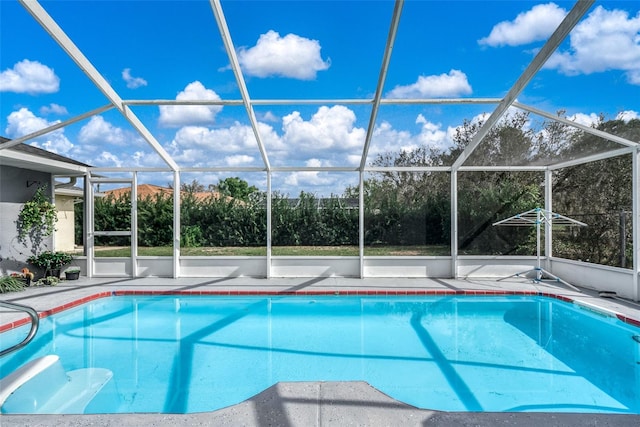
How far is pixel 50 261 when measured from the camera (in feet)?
25.8

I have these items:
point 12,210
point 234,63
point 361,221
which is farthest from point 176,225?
point 234,63

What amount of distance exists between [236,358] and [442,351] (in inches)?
98.1

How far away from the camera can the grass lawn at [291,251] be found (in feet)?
28.3

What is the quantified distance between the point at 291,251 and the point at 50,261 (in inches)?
195

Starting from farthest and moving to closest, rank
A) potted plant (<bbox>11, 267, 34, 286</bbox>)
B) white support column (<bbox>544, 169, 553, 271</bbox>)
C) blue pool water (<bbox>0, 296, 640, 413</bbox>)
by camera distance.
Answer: white support column (<bbox>544, 169, 553, 271</bbox>) → potted plant (<bbox>11, 267, 34, 286</bbox>) → blue pool water (<bbox>0, 296, 640, 413</bbox>)

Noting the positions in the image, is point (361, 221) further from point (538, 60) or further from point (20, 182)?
point (20, 182)

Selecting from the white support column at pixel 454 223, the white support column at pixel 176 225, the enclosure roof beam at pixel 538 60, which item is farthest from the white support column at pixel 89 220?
the enclosure roof beam at pixel 538 60

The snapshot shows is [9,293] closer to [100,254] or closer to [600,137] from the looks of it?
[100,254]

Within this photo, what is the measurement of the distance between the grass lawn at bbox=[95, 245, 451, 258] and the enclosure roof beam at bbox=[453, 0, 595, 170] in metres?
2.61

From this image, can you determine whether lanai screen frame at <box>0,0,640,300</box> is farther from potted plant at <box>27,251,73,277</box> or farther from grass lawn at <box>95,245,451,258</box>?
potted plant at <box>27,251,73,277</box>

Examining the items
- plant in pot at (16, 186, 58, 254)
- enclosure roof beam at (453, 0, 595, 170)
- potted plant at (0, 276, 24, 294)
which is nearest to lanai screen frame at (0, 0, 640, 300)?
enclosure roof beam at (453, 0, 595, 170)

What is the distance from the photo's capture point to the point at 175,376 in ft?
13.1

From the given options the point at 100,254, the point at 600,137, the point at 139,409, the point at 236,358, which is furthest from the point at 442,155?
the point at 100,254

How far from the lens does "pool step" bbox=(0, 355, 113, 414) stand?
3057 mm
